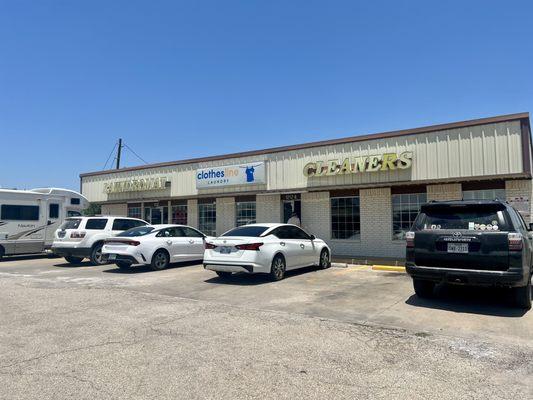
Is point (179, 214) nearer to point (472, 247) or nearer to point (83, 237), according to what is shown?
point (83, 237)

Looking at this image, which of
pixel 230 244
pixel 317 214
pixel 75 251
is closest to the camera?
pixel 230 244

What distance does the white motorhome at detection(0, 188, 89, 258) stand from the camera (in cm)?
1742

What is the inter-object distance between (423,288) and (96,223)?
12288 mm

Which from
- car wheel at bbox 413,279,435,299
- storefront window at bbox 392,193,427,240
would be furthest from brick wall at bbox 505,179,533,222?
car wheel at bbox 413,279,435,299

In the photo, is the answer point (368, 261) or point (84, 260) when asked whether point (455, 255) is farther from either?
point (84, 260)

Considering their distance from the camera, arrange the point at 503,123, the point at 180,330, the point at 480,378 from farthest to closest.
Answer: the point at 503,123 → the point at 180,330 → the point at 480,378

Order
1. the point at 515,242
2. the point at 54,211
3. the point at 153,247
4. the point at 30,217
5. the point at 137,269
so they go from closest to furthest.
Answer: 1. the point at 515,242
2. the point at 153,247
3. the point at 137,269
4. the point at 30,217
5. the point at 54,211

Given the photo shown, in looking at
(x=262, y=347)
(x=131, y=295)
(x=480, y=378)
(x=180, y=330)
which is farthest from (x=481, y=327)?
(x=131, y=295)

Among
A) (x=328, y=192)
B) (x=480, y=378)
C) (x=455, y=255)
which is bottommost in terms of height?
(x=480, y=378)

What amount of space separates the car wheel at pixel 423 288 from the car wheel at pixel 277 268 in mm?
3704

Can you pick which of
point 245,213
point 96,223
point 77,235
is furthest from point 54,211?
point 245,213

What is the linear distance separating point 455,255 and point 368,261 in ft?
24.5

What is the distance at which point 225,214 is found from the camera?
20938 millimetres

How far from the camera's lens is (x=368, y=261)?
15.1 m
